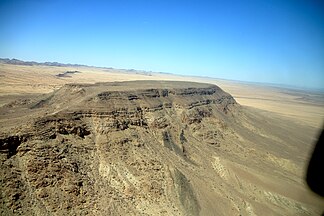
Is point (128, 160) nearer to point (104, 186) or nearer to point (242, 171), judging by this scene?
point (104, 186)

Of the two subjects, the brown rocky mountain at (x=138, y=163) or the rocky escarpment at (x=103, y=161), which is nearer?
the rocky escarpment at (x=103, y=161)

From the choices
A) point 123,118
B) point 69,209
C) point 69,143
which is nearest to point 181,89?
point 123,118

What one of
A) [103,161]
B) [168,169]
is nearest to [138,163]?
[168,169]

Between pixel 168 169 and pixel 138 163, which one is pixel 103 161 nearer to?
pixel 138 163

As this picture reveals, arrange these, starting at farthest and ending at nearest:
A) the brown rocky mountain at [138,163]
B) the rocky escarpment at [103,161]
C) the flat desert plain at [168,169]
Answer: the flat desert plain at [168,169]
the brown rocky mountain at [138,163]
the rocky escarpment at [103,161]

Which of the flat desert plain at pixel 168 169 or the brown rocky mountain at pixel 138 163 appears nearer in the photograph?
the brown rocky mountain at pixel 138 163

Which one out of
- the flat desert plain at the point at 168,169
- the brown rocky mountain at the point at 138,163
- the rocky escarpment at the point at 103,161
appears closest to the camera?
the rocky escarpment at the point at 103,161
